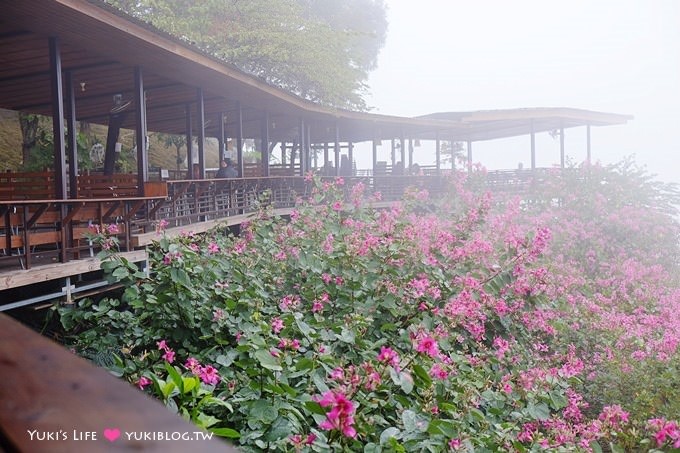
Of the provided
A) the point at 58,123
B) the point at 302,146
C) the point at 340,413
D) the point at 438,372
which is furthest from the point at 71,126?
the point at 302,146

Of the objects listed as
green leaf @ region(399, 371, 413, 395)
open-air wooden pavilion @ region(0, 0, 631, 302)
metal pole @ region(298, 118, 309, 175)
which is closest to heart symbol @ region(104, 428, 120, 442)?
green leaf @ region(399, 371, 413, 395)

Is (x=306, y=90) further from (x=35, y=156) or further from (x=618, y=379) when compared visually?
(x=618, y=379)

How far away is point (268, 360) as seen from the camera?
8.60 ft

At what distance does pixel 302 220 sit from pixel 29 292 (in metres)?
3.45

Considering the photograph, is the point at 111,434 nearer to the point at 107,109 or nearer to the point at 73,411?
the point at 73,411

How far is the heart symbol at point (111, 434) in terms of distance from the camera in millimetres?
665

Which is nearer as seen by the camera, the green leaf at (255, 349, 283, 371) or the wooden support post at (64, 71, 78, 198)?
the green leaf at (255, 349, 283, 371)

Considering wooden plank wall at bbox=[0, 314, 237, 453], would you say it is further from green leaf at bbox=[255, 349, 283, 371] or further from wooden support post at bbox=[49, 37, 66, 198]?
wooden support post at bbox=[49, 37, 66, 198]

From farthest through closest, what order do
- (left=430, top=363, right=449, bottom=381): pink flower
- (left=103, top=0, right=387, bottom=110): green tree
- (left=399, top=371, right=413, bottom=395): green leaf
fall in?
(left=103, top=0, right=387, bottom=110): green tree, (left=430, top=363, right=449, bottom=381): pink flower, (left=399, top=371, right=413, bottom=395): green leaf

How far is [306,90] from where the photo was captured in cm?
2716

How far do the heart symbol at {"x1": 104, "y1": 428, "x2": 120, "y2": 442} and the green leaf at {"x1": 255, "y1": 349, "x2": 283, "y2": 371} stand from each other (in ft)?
6.25

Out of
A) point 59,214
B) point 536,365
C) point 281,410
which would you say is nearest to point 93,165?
point 59,214

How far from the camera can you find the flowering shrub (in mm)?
2639

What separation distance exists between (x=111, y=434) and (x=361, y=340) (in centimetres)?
294
